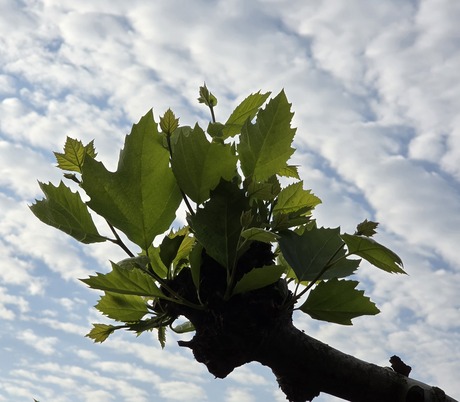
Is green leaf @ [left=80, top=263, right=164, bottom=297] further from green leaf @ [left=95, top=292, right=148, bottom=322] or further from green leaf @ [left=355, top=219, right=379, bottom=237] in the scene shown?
green leaf @ [left=355, top=219, right=379, bottom=237]

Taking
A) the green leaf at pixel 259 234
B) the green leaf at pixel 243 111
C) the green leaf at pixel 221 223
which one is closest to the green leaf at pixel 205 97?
the green leaf at pixel 243 111

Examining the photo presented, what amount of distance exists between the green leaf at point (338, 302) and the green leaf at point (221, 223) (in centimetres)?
20

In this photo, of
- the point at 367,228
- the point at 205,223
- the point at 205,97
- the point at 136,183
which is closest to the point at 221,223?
the point at 205,223

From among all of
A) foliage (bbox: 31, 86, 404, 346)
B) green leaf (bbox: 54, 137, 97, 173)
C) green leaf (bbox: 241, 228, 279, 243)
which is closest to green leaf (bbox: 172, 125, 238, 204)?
foliage (bbox: 31, 86, 404, 346)

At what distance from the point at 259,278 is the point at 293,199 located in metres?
0.26

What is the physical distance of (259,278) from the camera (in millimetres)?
1154

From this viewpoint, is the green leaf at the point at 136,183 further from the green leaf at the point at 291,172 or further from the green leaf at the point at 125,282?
the green leaf at the point at 291,172

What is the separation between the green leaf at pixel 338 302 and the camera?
48.8 inches

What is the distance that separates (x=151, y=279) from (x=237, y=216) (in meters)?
0.21

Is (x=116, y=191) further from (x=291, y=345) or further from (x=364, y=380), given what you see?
(x=364, y=380)

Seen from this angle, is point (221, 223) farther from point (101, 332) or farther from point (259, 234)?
point (101, 332)

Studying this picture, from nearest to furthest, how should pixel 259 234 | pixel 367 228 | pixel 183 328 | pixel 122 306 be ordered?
pixel 259 234 < pixel 367 228 < pixel 122 306 < pixel 183 328

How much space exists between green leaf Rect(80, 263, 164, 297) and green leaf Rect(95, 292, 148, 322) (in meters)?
0.12

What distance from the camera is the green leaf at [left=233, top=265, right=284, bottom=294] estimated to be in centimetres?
114
